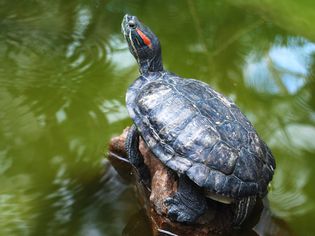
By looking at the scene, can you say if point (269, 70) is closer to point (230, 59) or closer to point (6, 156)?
point (230, 59)

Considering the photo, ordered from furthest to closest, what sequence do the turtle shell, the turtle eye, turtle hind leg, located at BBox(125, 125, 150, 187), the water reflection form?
1. the water reflection
2. the turtle eye
3. turtle hind leg, located at BBox(125, 125, 150, 187)
4. the turtle shell

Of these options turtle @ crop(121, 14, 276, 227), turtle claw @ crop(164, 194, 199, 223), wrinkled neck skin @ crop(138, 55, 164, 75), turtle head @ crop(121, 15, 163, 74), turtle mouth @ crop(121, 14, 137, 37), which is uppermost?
turtle mouth @ crop(121, 14, 137, 37)

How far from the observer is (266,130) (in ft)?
9.73

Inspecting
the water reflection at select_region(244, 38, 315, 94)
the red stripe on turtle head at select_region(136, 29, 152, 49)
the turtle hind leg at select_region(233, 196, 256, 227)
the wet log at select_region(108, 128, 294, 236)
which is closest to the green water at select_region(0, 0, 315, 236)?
the water reflection at select_region(244, 38, 315, 94)

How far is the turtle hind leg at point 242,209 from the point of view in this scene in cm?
214

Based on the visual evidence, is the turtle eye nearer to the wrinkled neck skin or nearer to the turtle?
the wrinkled neck skin

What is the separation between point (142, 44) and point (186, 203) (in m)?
0.98

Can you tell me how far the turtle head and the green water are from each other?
522 mm

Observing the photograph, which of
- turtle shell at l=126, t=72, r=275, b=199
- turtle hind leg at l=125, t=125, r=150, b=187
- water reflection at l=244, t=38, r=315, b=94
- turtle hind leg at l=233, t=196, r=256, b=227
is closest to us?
turtle shell at l=126, t=72, r=275, b=199

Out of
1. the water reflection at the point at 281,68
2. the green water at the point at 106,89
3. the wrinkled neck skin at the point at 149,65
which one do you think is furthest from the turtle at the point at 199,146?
the water reflection at the point at 281,68

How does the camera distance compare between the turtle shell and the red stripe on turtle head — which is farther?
the red stripe on turtle head

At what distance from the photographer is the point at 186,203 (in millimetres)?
2100

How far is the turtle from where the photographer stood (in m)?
2.03

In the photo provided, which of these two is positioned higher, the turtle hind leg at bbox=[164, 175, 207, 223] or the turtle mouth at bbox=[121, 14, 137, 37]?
the turtle mouth at bbox=[121, 14, 137, 37]
